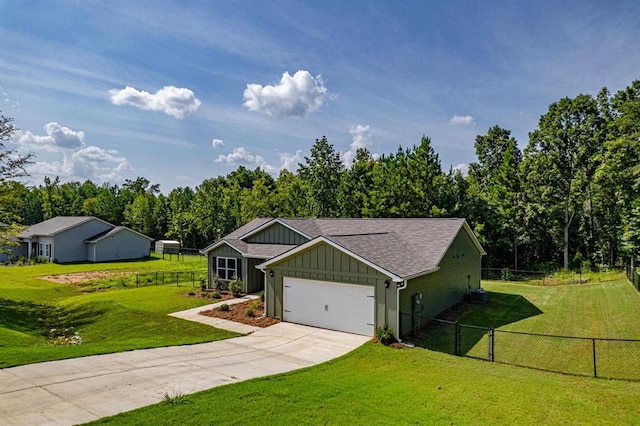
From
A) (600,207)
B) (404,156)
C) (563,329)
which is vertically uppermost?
(404,156)

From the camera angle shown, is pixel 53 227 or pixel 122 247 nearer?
pixel 53 227

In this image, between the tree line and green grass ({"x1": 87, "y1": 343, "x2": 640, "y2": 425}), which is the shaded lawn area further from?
the tree line

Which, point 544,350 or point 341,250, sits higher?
point 341,250

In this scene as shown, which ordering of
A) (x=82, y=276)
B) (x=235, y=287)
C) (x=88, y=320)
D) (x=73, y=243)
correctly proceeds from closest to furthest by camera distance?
(x=88, y=320)
(x=235, y=287)
(x=82, y=276)
(x=73, y=243)

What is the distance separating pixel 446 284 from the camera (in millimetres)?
18438

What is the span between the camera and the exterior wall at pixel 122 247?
140 feet

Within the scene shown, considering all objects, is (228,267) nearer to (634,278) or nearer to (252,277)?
(252,277)

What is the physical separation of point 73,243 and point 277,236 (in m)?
30.0

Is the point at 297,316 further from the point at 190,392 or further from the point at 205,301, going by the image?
the point at 190,392

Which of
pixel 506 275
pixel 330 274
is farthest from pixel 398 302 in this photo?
pixel 506 275

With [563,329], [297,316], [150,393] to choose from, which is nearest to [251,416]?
[150,393]

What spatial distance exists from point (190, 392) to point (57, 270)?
112ft

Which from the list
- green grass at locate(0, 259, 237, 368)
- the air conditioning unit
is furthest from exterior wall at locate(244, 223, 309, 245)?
the air conditioning unit

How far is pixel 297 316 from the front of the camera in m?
15.8
